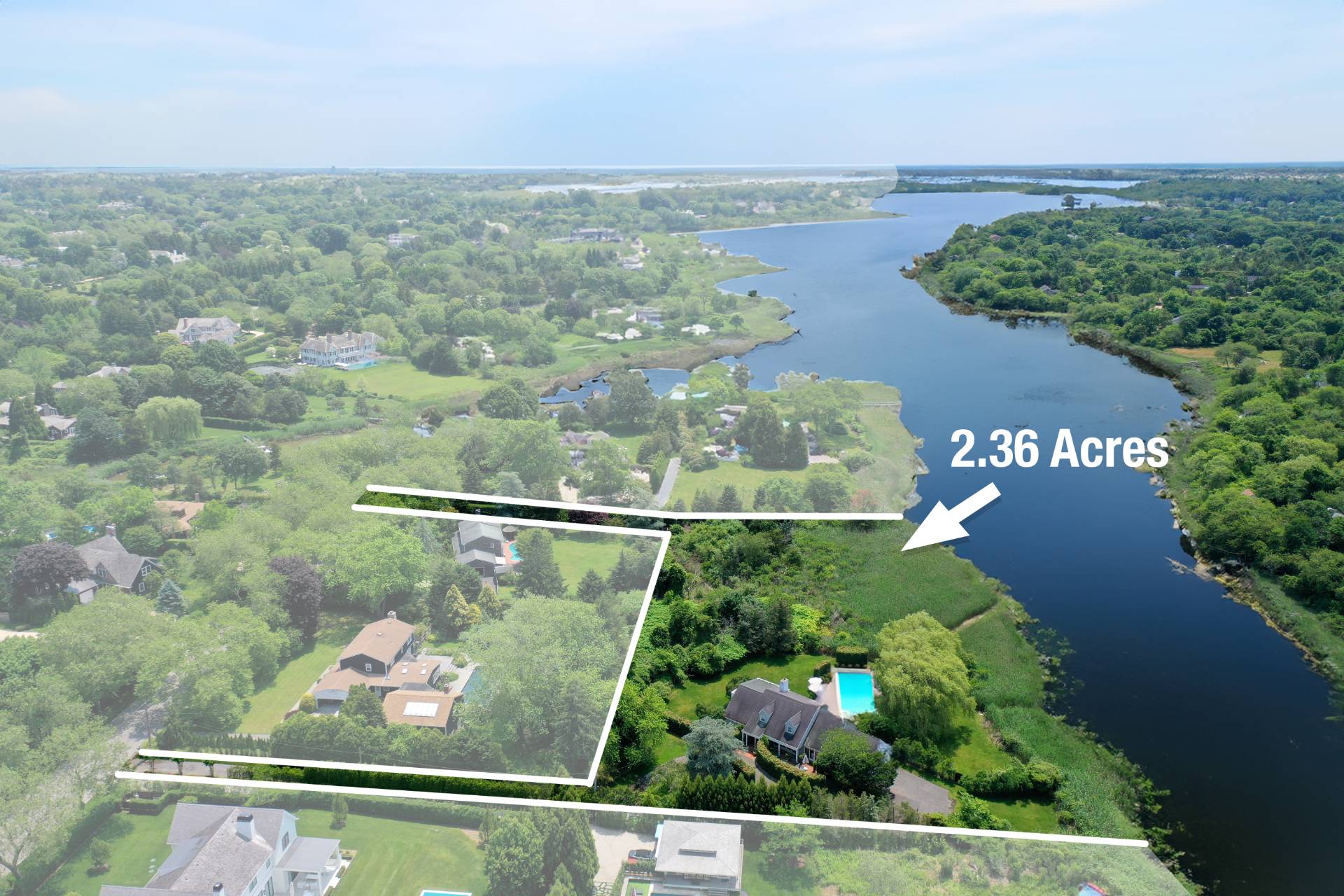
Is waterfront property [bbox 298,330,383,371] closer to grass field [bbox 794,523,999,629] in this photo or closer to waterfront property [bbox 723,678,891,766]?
waterfront property [bbox 723,678,891,766]

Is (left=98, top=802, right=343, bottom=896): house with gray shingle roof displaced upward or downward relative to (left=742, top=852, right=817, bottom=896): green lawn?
upward

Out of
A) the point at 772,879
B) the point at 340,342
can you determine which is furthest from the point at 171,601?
the point at 340,342

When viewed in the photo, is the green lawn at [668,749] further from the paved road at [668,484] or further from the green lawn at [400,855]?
the green lawn at [400,855]

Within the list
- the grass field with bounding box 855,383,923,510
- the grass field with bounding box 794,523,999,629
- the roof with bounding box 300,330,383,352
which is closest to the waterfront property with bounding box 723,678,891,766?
the grass field with bounding box 794,523,999,629

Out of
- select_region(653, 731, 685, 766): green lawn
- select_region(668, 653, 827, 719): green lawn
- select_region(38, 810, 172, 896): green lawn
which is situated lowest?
select_region(668, 653, 827, 719): green lawn

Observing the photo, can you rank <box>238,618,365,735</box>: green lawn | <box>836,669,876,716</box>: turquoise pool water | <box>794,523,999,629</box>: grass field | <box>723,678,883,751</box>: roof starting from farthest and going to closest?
<box>794,523,999,629</box>: grass field < <box>836,669,876,716</box>: turquoise pool water < <box>723,678,883,751</box>: roof < <box>238,618,365,735</box>: green lawn

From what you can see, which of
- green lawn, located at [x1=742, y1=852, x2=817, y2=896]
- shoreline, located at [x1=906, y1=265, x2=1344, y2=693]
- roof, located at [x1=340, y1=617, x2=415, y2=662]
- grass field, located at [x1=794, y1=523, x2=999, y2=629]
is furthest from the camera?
grass field, located at [x1=794, y1=523, x2=999, y2=629]
